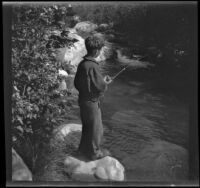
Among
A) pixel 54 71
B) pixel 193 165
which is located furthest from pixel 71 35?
pixel 193 165

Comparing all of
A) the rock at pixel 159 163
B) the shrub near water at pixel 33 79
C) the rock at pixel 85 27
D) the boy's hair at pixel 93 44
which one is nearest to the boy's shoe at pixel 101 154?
the rock at pixel 159 163

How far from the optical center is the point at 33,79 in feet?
15.9

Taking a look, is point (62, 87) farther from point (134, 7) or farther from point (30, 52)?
point (134, 7)

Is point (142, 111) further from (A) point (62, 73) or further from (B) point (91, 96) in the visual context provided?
(A) point (62, 73)

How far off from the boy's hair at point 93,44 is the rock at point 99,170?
1.28 meters

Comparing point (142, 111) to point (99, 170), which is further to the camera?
point (142, 111)

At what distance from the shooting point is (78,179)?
4.68 meters

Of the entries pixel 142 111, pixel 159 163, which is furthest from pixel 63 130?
pixel 159 163

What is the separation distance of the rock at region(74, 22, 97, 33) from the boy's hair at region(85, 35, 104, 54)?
4.6 inches

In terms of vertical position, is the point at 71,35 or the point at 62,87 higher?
the point at 71,35

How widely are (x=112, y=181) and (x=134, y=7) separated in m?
2.07

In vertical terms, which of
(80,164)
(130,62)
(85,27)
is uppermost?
(85,27)

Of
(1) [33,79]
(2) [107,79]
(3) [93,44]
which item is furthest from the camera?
(1) [33,79]

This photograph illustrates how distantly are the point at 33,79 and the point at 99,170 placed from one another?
1.35 m
